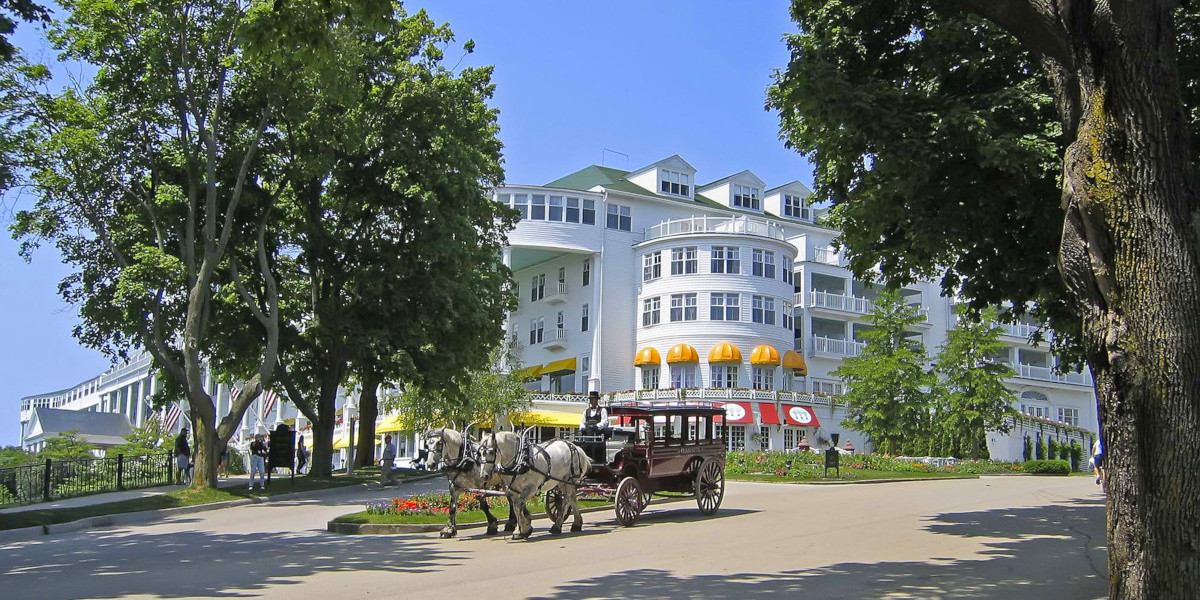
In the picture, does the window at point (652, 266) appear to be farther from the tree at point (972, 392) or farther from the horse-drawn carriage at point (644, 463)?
the horse-drawn carriage at point (644, 463)

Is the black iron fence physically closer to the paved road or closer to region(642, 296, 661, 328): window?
the paved road

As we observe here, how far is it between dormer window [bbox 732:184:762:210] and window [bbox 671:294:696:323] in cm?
1347

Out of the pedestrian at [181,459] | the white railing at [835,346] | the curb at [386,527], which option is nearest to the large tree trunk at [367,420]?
the pedestrian at [181,459]

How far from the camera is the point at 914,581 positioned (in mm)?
11477

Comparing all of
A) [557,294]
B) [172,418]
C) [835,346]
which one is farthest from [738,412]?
[172,418]

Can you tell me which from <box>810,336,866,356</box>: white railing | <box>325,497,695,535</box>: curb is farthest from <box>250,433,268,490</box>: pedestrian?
<box>810,336,866,356</box>: white railing

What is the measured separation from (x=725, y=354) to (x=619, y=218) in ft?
39.2

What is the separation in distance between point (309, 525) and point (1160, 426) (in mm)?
16408

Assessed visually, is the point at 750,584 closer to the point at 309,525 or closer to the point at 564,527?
the point at 564,527

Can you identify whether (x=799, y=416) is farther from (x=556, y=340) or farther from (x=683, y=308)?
(x=556, y=340)

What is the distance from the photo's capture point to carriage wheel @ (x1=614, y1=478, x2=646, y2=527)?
1786 cm

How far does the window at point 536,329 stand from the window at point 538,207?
332 inches

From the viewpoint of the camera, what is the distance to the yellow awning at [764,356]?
197 ft

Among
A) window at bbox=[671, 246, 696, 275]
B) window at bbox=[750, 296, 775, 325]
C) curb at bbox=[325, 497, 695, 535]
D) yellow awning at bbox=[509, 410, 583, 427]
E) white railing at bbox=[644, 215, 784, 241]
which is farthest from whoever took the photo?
white railing at bbox=[644, 215, 784, 241]
